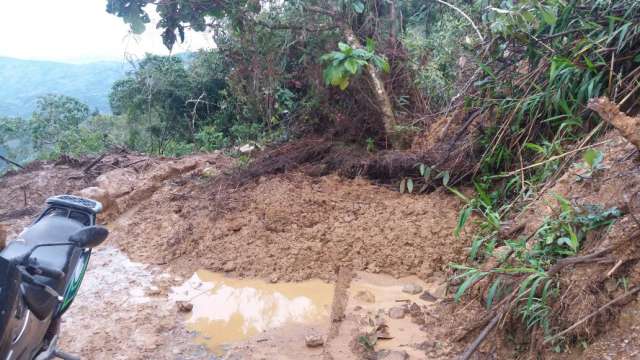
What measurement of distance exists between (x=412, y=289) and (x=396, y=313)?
366mm

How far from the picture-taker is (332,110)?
244 inches

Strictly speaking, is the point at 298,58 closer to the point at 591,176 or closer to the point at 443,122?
the point at 443,122

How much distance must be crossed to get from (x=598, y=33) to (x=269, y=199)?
3030mm

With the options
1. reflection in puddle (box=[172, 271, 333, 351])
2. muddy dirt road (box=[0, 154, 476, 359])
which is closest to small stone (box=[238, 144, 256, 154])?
muddy dirt road (box=[0, 154, 476, 359])

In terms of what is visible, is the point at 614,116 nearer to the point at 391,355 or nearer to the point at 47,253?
the point at 391,355

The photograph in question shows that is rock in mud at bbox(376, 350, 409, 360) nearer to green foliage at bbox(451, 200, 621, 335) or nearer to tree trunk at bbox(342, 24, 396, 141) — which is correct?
green foliage at bbox(451, 200, 621, 335)

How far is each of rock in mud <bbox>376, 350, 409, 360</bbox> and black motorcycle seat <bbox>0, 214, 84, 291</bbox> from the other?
1.72m

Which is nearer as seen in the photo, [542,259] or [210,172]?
[542,259]

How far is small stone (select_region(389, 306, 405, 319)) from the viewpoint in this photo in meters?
3.40

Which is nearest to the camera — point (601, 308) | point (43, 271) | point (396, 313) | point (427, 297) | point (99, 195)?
point (43, 271)

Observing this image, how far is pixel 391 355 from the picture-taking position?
294 centimetres

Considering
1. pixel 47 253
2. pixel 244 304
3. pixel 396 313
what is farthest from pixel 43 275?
pixel 396 313

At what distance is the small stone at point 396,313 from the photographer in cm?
340

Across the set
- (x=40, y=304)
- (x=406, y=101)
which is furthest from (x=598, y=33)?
(x=40, y=304)
